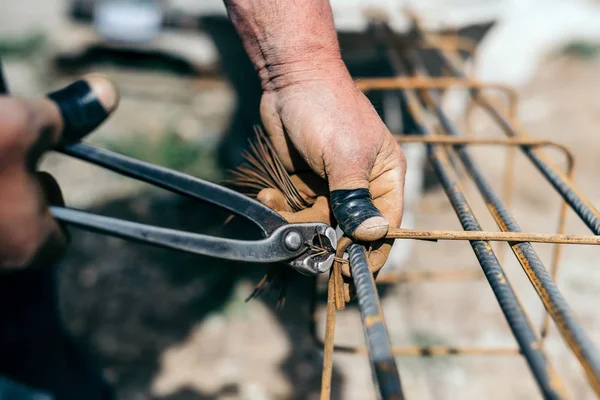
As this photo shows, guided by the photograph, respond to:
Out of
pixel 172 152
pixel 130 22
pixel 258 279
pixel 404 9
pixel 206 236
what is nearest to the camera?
pixel 206 236

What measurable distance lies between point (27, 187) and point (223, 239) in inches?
11.5

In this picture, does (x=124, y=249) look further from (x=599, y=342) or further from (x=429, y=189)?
(x=599, y=342)

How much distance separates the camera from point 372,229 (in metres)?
0.83

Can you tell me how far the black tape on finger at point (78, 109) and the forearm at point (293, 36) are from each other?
326 millimetres

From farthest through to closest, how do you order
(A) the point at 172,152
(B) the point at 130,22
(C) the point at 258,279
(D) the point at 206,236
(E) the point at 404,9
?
(B) the point at 130,22 → (A) the point at 172,152 → (C) the point at 258,279 → (E) the point at 404,9 → (D) the point at 206,236

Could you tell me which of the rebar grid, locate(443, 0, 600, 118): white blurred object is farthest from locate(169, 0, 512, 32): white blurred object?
locate(443, 0, 600, 118): white blurred object

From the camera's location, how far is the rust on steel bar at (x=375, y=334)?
2.07 ft

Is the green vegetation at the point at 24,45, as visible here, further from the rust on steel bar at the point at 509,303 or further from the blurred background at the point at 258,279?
the rust on steel bar at the point at 509,303

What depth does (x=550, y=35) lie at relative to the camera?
15.5 feet

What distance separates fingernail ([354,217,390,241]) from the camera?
83 centimetres

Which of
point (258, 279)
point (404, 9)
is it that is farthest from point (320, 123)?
point (258, 279)

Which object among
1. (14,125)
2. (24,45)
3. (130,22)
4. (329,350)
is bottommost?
(24,45)

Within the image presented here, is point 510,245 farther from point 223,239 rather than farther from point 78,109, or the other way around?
point 78,109

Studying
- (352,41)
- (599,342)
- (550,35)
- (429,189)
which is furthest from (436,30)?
→ (550,35)
